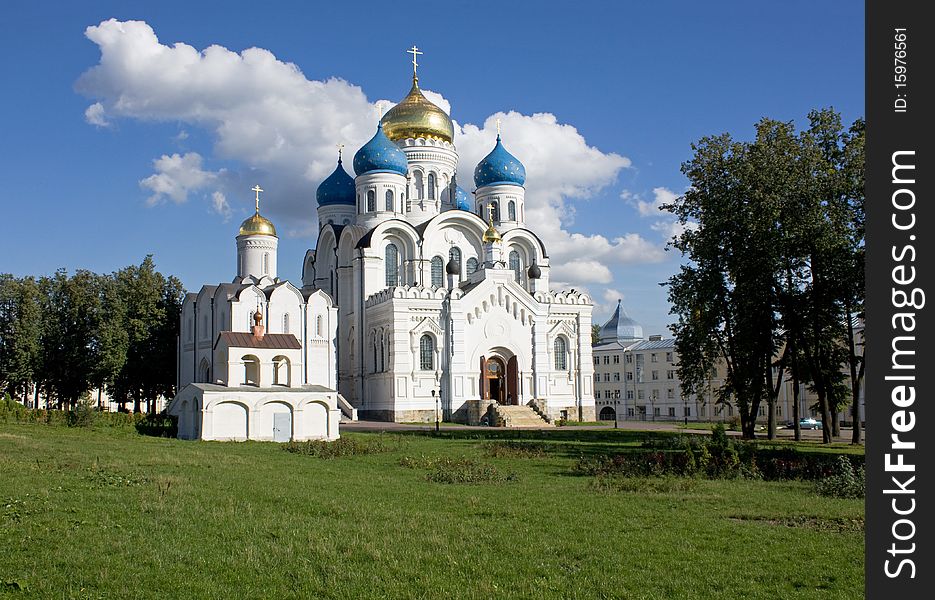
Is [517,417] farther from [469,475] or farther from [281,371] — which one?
[469,475]

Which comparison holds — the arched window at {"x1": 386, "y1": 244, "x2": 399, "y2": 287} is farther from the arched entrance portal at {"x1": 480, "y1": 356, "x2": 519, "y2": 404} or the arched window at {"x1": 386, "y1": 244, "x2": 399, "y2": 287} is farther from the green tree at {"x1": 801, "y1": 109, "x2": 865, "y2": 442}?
the green tree at {"x1": 801, "y1": 109, "x2": 865, "y2": 442}

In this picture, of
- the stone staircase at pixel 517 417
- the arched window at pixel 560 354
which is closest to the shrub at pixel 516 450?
the stone staircase at pixel 517 417

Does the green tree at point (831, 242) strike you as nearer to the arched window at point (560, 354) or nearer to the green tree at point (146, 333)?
the arched window at point (560, 354)

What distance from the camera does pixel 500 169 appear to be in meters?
51.6

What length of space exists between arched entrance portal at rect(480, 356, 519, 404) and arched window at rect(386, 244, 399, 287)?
6.95 metres

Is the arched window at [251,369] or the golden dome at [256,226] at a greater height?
the golden dome at [256,226]

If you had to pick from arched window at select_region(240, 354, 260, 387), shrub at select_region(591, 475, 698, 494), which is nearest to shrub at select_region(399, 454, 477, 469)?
shrub at select_region(591, 475, 698, 494)

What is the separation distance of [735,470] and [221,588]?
38.2ft

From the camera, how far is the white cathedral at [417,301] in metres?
41.9

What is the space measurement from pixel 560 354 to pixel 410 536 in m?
37.7

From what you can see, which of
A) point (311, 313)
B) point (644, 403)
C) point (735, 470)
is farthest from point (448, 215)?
point (735, 470)

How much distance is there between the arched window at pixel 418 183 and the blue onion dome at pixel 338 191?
4.19 m

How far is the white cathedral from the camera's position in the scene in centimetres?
4188

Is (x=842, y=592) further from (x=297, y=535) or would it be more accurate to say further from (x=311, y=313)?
(x=311, y=313)
